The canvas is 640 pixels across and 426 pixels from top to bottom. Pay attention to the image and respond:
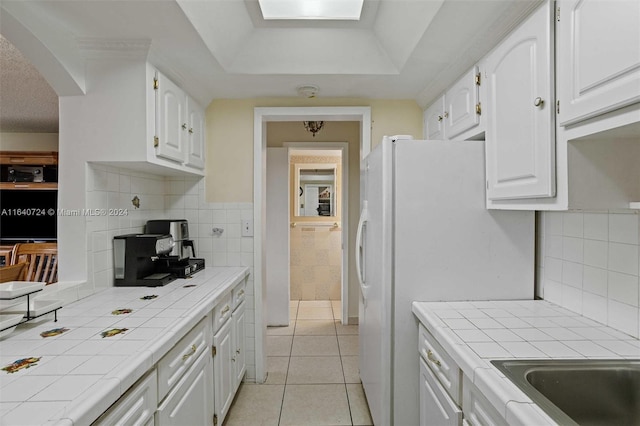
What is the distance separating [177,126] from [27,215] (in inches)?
151

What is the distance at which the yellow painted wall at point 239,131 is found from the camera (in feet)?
8.18

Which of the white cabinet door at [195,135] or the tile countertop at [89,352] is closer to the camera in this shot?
the tile countertop at [89,352]

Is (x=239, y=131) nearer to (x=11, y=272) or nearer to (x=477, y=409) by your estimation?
(x=11, y=272)

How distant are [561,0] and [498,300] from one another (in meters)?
1.29

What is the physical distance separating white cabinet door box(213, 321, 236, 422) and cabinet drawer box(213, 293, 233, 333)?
4cm

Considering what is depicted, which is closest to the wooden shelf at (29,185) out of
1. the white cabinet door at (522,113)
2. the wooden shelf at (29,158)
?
the wooden shelf at (29,158)

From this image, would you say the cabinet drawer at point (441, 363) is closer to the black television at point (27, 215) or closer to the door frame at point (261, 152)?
the door frame at point (261, 152)

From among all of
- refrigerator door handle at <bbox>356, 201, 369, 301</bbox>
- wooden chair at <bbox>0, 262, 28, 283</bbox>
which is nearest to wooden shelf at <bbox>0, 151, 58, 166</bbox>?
wooden chair at <bbox>0, 262, 28, 283</bbox>

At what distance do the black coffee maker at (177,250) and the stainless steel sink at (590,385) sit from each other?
1831 mm

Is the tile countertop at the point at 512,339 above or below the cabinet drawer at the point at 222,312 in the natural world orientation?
above

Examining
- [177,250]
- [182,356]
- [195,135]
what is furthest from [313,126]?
[182,356]

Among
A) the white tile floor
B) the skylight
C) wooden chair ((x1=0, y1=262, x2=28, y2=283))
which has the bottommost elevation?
the white tile floor

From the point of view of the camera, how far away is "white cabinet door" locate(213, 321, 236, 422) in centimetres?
177

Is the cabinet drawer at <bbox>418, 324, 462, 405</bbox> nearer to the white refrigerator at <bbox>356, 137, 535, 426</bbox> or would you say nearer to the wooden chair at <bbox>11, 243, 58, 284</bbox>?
the white refrigerator at <bbox>356, 137, 535, 426</bbox>
